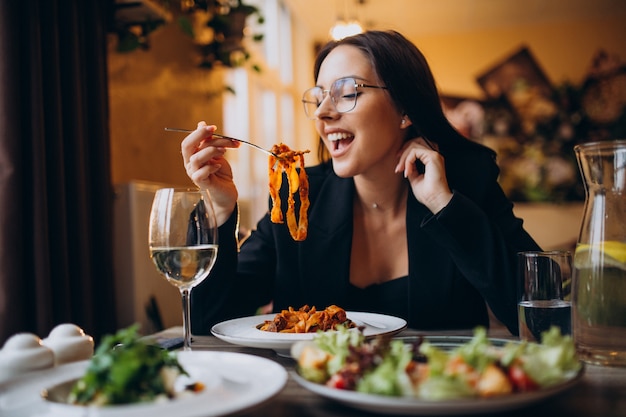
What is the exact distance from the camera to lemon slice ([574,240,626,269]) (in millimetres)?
857

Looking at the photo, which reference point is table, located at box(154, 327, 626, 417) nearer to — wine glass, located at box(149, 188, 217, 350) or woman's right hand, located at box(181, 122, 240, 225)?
wine glass, located at box(149, 188, 217, 350)

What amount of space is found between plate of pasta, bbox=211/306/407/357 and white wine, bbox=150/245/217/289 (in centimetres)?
13

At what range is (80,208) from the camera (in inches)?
88.1

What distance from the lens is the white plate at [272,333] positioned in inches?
36.5

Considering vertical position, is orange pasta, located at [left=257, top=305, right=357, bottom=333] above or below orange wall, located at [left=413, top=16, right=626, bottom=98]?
below

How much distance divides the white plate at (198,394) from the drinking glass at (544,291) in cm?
49

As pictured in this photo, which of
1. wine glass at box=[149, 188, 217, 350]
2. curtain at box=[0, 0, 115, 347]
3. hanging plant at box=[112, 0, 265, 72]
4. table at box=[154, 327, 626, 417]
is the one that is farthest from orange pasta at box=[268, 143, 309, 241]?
hanging plant at box=[112, 0, 265, 72]

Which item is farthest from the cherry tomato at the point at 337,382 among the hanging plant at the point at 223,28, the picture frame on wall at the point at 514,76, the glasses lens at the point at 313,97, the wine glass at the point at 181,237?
the picture frame on wall at the point at 514,76

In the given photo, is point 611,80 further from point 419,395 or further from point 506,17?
point 419,395

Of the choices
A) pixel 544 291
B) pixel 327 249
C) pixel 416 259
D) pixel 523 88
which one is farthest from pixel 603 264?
pixel 523 88

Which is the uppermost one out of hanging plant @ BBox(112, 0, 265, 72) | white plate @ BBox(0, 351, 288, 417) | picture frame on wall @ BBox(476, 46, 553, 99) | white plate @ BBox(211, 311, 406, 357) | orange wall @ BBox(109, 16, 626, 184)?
picture frame on wall @ BBox(476, 46, 553, 99)

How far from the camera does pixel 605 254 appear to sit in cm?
87

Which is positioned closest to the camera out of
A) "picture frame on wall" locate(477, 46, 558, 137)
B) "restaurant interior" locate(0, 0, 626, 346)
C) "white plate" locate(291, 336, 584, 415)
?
"white plate" locate(291, 336, 584, 415)

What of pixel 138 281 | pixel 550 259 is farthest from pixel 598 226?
pixel 138 281
